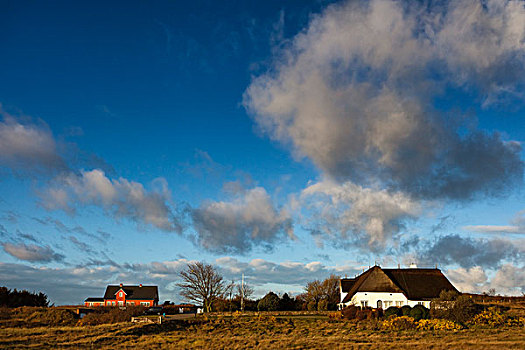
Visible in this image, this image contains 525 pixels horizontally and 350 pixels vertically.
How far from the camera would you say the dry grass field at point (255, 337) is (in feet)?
89.3

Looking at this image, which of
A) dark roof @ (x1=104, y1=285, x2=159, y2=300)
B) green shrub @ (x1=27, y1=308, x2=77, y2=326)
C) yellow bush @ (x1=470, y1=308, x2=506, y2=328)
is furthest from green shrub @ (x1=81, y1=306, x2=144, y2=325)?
dark roof @ (x1=104, y1=285, x2=159, y2=300)

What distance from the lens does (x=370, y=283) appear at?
170 ft

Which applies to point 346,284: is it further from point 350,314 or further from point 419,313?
point 419,313

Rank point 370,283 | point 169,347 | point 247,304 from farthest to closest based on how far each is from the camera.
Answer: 1. point 247,304
2. point 370,283
3. point 169,347

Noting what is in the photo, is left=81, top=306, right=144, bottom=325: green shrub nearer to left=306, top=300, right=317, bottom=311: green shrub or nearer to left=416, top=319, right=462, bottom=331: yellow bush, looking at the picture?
left=306, top=300, right=317, bottom=311: green shrub

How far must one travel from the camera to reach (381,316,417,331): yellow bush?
35406 mm

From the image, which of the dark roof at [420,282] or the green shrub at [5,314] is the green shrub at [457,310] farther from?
the green shrub at [5,314]

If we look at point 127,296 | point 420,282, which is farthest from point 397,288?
point 127,296

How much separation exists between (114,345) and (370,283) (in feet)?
107

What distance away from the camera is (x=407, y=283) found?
5306cm

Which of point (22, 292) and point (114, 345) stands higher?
point (22, 292)

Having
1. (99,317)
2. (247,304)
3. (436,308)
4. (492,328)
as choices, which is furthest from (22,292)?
(492,328)

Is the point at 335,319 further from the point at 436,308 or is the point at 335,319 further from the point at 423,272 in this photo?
the point at 423,272

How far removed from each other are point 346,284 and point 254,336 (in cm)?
2995
